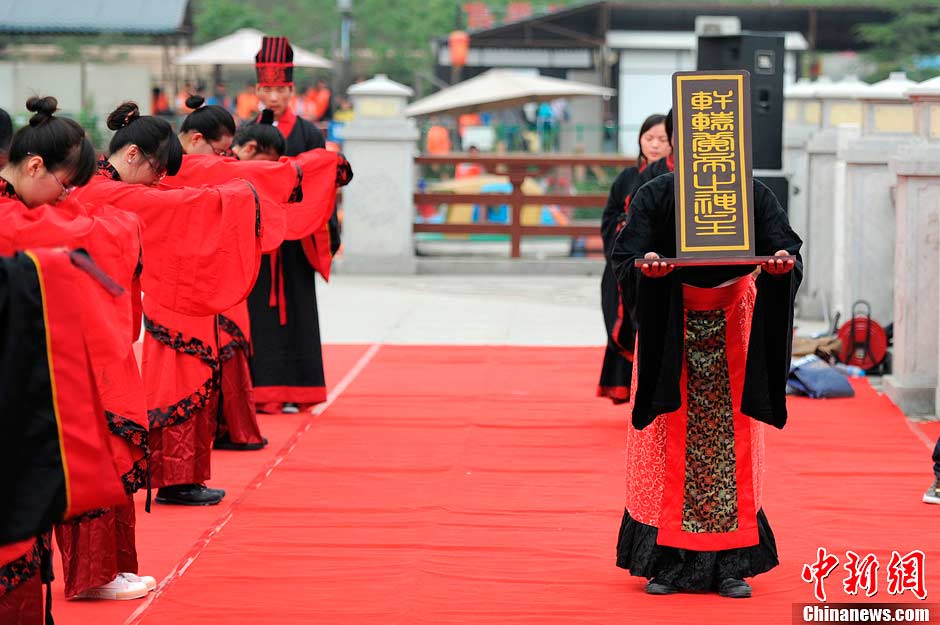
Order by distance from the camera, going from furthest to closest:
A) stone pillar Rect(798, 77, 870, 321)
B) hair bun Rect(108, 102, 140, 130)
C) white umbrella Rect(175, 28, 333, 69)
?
1. white umbrella Rect(175, 28, 333, 69)
2. stone pillar Rect(798, 77, 870, 321)
3. hair bun Rect(108, 102, 140, 130)

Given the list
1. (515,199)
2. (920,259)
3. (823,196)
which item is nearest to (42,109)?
(920,259)

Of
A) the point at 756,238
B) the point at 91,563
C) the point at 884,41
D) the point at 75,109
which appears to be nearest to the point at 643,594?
the point at 756,238

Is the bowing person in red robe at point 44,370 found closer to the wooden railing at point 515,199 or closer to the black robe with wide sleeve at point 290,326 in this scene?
the black robe with wide sleeve at point 290,326

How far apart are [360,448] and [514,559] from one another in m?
2.04

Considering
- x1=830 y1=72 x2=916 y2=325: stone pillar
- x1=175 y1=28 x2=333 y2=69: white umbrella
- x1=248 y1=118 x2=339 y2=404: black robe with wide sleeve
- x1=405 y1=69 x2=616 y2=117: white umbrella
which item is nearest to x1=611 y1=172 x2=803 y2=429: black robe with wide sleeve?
x1=248 y1=118 x2=339 y2=404: black robe with wide sleeve

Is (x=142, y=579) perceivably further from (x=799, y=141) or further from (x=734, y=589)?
(x=799, y=141)

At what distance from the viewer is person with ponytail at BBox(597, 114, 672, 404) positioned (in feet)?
23.2

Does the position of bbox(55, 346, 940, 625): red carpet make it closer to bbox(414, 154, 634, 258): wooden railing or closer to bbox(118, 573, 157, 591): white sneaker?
bbox(118, 573, 157, 591): white sneaker

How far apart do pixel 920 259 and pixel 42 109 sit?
529 cm

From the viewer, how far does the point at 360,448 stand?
7.15m

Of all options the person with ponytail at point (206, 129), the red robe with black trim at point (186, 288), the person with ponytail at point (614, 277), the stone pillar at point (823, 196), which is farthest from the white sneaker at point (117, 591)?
the stone pillar at point (823, 196)

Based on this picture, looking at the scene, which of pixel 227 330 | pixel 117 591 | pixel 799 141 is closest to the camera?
pixel 117 591

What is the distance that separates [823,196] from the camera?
37.3ft

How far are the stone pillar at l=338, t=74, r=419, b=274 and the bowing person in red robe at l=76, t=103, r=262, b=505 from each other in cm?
848
